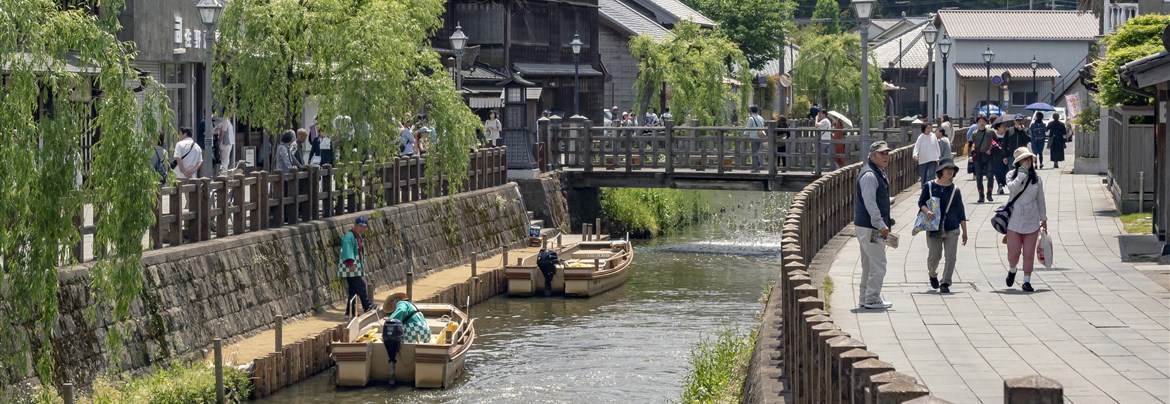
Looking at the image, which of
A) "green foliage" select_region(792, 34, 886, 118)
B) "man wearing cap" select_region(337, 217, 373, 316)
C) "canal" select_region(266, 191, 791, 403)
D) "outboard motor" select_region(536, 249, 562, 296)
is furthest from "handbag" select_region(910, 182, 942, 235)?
"green foliage" select_region(792, 34, 886, 118)

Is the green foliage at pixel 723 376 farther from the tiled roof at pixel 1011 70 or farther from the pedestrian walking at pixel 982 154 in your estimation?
the tiled roof at pixel 1011 70

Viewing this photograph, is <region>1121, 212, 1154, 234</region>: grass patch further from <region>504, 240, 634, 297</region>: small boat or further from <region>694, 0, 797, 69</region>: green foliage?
<region>694, 0, 797, 69</region>: green foliage

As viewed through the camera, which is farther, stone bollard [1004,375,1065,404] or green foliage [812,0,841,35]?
green foliage [812,0,841,35]

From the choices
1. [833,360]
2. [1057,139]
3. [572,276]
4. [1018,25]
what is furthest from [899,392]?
[1018,25]

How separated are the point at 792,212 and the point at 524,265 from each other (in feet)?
45.3

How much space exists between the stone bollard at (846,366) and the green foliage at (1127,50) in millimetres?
18080

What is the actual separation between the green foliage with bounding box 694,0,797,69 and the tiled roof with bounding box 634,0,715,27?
2207mm

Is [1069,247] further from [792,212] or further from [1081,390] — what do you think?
[1081,390]

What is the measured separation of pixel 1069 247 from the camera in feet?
69.3

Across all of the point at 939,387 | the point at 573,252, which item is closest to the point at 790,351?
the point at 939,387

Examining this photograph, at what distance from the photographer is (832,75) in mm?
68812

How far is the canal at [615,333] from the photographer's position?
2036 cm

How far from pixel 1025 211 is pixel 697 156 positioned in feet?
72.5

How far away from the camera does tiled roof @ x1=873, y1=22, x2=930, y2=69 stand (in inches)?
3383
